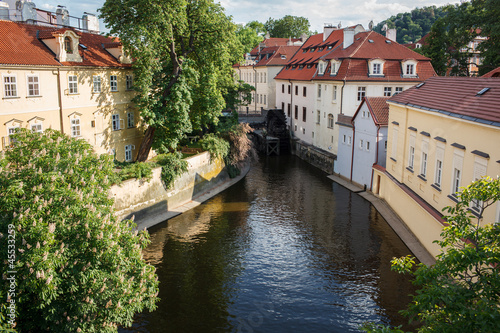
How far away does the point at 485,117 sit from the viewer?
14.6m

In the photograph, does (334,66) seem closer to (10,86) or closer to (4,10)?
(4,10)

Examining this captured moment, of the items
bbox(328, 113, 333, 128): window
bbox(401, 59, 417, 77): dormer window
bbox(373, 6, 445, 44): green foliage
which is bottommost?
bbox(328, 113, 333, 128): window

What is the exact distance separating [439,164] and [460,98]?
2871 mm

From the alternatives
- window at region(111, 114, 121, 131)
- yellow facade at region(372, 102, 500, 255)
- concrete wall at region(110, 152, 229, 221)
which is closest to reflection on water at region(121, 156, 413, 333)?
concrete wall at region(110, 152, 229, 221)

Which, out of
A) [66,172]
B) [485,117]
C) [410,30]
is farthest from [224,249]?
[410,30]

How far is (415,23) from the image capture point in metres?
134

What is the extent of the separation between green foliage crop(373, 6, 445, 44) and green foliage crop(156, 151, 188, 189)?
115m

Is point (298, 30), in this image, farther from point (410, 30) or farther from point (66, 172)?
point (66, 172)

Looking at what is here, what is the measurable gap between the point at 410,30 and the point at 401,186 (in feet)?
406

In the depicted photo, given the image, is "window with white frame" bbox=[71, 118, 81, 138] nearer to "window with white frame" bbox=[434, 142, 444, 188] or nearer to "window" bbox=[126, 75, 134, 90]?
"window" bbox=[126, 75, 134, 90]

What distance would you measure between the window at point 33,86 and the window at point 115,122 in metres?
6.00

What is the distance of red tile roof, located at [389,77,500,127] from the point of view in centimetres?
1518

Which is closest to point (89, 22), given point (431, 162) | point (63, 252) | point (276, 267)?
point (276, 267)

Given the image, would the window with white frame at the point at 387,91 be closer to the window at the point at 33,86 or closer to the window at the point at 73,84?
the window at the point at 73,84
